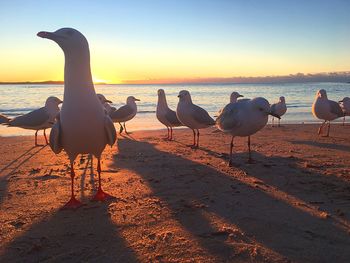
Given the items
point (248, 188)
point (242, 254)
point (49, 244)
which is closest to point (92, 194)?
point (49, 244)

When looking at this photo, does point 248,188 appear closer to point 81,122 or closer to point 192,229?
point 192,229

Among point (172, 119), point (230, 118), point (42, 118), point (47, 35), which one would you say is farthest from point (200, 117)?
point (47, 35)

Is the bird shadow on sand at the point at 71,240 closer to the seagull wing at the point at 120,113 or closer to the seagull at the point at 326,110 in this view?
the seagull wing at the point at 120,113

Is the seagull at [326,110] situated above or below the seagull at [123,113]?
above

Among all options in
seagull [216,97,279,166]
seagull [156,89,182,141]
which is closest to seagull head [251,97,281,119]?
seagull [216,97,279,166]

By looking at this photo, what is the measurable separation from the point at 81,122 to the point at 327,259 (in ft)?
10.7

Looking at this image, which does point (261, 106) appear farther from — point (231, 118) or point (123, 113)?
point (123, 113)

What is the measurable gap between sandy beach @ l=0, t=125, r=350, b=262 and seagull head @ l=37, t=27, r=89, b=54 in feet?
7.12

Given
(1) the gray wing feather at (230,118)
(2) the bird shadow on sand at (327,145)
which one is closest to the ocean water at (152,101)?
(2) the bird shadow on sand at (327,145)

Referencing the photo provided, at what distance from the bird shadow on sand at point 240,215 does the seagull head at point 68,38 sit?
7.87 ft

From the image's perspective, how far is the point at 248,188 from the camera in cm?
545

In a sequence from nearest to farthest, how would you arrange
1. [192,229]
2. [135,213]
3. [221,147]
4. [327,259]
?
[327,259] < [192,229] < [135,213] < [221,147]

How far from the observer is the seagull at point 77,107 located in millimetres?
4543

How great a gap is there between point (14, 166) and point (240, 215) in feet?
17.3
